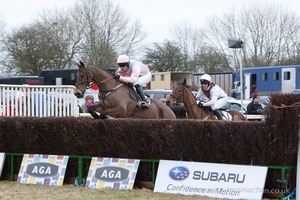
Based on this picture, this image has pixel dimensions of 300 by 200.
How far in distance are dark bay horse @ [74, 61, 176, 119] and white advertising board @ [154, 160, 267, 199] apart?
2500mm

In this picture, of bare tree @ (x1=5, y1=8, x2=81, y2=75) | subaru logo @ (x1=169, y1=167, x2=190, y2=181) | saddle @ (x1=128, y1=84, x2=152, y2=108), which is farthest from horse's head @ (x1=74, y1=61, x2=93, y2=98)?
bare tree @ (x1=5, y1=8, x2=81, y2=75)

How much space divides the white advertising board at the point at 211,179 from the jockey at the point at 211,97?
11.8ft

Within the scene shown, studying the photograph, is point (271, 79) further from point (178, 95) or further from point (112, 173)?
point (112, 173)

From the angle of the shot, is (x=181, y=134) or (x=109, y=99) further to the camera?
(x=109, y=99)

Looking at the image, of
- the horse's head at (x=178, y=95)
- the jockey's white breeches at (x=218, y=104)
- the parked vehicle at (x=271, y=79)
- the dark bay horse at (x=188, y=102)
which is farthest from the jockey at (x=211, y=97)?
the parked vehicle at (x=271, y=79)

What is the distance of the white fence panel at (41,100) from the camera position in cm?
1302

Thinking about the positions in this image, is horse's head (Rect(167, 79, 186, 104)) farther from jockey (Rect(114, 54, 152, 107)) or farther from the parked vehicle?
the parked vehicle

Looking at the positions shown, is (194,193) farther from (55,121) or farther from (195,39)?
(195,39)

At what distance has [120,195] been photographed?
25.5 ft

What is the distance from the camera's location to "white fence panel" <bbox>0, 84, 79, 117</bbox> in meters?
13.0

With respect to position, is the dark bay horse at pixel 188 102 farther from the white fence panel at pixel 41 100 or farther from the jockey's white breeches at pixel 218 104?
the white fence panel at pixel 41 100

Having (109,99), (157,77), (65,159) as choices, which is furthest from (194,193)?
Answer: (157,77)

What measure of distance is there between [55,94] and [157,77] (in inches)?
1125

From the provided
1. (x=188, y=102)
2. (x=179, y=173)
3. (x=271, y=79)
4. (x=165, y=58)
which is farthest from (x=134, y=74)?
(x=165, y=58)
